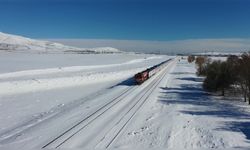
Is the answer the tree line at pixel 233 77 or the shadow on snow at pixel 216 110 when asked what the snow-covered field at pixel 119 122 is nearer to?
the shadow on snow at pixel 216 110

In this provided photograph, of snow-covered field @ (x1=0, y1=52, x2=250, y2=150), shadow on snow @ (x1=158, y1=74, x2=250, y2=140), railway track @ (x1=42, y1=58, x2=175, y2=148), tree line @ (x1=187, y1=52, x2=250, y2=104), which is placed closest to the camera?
railway track @ (x1=42, y1=58, x2=175, y2=148)

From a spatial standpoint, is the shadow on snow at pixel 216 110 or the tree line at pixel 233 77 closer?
the shadow on snow at pixel 216 110

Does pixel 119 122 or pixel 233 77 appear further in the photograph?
pixel 233 77

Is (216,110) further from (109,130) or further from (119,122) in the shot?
(109,130)

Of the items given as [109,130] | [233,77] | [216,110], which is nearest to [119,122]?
[109,130]

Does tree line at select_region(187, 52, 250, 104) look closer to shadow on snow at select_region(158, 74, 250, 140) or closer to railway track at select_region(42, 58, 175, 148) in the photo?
shadow on snow at select_region(158, 74, 250, 140)

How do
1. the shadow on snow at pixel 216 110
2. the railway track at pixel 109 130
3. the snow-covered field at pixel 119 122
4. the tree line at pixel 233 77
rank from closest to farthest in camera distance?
the railway track at pixel 109 130 → the snow-covered field at pixel 119 122 → the shadow on snow at pixel 216 110 → the tree line at pixel 233 77

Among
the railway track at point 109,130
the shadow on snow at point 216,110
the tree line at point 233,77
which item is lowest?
the shadow on snow at point 216,110

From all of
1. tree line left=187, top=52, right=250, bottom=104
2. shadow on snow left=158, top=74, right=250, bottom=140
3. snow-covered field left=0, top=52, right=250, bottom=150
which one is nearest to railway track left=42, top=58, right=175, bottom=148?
snow-covered field left=0, top=52, right=250, bottom=150

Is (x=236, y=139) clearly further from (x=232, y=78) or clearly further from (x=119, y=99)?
(x=232, y=78)

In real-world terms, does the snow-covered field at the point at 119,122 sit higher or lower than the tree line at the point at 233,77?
lower

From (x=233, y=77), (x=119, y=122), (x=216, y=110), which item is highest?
(x=233, y=77)

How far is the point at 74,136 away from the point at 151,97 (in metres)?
Answer: 14.1

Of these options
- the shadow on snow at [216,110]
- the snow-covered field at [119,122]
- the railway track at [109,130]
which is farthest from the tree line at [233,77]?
the railway track at [109,130]
